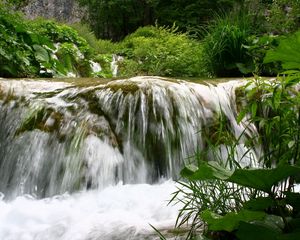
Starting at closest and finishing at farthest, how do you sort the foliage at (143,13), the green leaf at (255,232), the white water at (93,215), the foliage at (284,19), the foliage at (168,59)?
the green leaf at (255,232), the white water at (93,215), the foliage at (168,59), the foliage at (284,19), the foliage at (143,13)

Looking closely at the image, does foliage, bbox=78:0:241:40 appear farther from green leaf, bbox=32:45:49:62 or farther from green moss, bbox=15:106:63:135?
green moss, bbox=15:106:63:135

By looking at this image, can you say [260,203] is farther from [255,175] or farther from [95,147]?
[95,147]

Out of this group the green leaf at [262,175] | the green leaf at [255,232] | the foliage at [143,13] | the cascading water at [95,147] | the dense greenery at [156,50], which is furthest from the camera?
the foliage at [143,13]

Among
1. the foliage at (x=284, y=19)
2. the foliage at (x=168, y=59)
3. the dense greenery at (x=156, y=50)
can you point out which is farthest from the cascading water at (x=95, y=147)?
the foliage at (x=284, y=19)

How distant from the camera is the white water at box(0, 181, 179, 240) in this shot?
2629mm

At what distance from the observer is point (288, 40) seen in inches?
48.3

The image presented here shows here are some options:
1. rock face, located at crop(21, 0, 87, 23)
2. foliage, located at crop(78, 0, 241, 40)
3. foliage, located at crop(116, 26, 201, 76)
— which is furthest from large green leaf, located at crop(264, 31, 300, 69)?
rock face, located at crop(21, 0, 87, 23)

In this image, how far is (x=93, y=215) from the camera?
299 cm

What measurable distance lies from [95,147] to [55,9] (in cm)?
1801

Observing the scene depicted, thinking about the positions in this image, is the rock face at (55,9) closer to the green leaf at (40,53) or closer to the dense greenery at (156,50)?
the dense greenery at (156,50)

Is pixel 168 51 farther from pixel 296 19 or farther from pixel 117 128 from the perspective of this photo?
pixel 117 128

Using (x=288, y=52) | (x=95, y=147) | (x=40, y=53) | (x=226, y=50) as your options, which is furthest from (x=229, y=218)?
(x=226, y=50)

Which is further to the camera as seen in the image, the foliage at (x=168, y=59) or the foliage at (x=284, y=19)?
the foliage at (x=284, y=19)

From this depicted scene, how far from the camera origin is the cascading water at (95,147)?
10.3 ft
